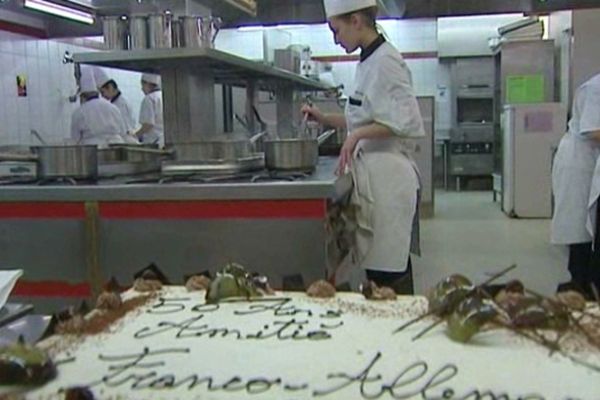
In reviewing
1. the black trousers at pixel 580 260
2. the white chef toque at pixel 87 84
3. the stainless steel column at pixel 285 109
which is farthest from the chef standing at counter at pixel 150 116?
the black trousers at pixel 580 260

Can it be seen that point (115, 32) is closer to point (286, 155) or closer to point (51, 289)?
point (286, 155)

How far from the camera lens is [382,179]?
278cm

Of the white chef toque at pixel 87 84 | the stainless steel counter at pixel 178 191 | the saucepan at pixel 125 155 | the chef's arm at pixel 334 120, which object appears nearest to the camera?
the stainless steel counter at pixel 178 191

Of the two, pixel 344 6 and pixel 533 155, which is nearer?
pixel 344 6

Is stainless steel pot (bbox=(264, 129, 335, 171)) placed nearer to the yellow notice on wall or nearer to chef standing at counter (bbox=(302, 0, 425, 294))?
chef standing at counter (bbox=(302, 0, 425, 294))

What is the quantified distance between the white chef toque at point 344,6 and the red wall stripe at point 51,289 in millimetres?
1370

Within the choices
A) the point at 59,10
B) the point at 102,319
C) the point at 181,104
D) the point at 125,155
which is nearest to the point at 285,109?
the point at 59,10

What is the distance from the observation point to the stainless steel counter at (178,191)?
7.58ft

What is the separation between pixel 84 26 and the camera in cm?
652

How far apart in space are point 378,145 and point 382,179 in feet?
0.47

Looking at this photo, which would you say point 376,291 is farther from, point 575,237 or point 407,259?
point 575,237

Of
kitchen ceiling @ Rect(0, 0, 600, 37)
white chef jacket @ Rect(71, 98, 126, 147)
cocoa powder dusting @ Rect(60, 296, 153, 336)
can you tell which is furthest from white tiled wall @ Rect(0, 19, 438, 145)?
cocoa powder dusting @ Rect(60, 296, 153, 336)

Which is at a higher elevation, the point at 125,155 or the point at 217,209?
the point at 125,155

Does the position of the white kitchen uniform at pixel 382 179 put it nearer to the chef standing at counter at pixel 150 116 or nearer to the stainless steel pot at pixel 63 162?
the stainless steel pot at pixel 63 162
